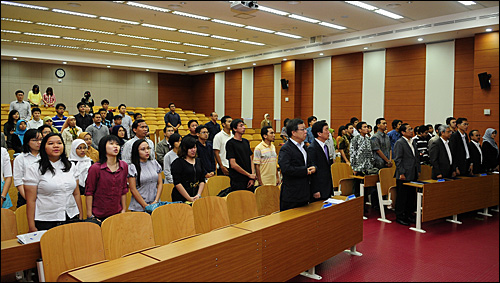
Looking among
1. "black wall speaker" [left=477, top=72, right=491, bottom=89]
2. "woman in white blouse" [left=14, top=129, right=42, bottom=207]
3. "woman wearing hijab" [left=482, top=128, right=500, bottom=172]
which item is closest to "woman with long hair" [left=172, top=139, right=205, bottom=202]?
"woman in white blouse" [left=14, top=129, right=42, bottom=207]

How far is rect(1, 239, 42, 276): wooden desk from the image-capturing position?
8.55 feet

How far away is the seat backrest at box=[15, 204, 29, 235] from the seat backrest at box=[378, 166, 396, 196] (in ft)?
16.2

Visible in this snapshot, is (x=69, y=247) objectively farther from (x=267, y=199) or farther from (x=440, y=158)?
(x=440, y=158)

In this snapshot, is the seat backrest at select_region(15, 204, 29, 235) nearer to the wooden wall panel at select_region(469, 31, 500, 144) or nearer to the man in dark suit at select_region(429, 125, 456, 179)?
the man in dark suit at select_region(429, 125, 456, 179)

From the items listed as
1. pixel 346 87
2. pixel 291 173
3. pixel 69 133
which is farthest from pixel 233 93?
pixel 291 173

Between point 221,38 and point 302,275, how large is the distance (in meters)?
10.4

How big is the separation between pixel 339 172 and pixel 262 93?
10.5 meters

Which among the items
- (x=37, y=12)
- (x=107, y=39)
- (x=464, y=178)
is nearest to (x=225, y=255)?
(x=464, y=178)

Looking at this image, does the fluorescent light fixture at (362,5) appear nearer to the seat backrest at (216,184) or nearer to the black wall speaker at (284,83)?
the seat backrest at (216,184)

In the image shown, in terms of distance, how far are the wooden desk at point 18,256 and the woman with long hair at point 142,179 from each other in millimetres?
1199

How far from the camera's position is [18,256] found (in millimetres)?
2662

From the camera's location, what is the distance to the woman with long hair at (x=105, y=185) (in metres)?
3.52

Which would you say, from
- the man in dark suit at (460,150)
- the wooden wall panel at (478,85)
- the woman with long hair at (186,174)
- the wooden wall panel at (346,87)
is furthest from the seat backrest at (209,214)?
the wooden wall panel at (346,87)

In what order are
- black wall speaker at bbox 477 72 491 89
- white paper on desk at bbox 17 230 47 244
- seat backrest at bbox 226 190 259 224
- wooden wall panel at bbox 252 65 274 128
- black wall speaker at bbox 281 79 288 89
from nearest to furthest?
1. white paper on desk at bbox 17 230 47 244
2. seat backrest at bbox 226 190 259 224
3. black wall speaker at bbox 477 72 491 89
4. black wall speaker at bbox 281 79 288 89
5. wooden wall panel at bbox 252 65 274 128
